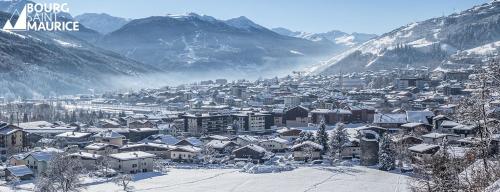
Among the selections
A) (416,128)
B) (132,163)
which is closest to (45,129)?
(132,163)

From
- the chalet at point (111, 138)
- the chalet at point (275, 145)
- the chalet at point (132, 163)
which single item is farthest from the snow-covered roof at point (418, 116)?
the chalet at point (132, 163)

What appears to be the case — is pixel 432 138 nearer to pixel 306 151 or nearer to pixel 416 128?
pixel 416 128

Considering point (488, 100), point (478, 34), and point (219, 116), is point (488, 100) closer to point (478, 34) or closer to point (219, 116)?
point (219, 116)

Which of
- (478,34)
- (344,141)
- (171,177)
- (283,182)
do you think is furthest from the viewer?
(478,34)

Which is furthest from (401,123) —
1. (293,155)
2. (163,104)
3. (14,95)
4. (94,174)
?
(14,95)

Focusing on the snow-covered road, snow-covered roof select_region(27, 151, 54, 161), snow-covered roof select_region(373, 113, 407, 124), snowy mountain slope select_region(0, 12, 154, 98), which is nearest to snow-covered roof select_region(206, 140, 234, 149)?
the snow-covered road

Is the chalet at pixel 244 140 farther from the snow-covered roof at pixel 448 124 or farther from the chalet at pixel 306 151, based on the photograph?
the snow-covered roof at pixel 448 124
